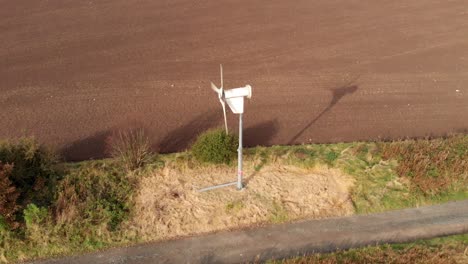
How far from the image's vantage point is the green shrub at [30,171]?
12.3 m

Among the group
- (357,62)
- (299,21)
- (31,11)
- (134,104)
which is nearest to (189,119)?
(134,104)

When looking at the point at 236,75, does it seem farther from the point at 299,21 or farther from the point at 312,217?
the point at 312,217

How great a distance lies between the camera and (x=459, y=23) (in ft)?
84.2

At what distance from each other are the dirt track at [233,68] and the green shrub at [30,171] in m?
1.92

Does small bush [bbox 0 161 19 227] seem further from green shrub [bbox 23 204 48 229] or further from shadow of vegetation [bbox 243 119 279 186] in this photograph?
shadow of vegetation [bbox 243 119 279 186]

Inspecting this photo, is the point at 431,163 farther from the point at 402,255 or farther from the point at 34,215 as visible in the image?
the point at 34,215

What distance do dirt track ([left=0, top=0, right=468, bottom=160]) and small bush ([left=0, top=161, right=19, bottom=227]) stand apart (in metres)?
3.45

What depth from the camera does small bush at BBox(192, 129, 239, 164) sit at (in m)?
13.7

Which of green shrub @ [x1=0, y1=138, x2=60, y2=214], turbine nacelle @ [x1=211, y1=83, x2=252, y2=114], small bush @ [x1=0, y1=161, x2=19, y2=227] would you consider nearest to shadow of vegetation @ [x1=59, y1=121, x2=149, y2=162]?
green shrub @ [x1=0, y1=138, x2=60, y2=214]

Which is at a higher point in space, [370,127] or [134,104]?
[134,104]

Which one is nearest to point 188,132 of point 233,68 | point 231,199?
point 231,199

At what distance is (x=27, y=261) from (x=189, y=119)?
25.9ft

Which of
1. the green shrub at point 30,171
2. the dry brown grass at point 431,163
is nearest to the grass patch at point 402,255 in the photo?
the dry brown grass at point 431,163

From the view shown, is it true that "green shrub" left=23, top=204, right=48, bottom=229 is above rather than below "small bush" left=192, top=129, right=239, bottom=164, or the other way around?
below
